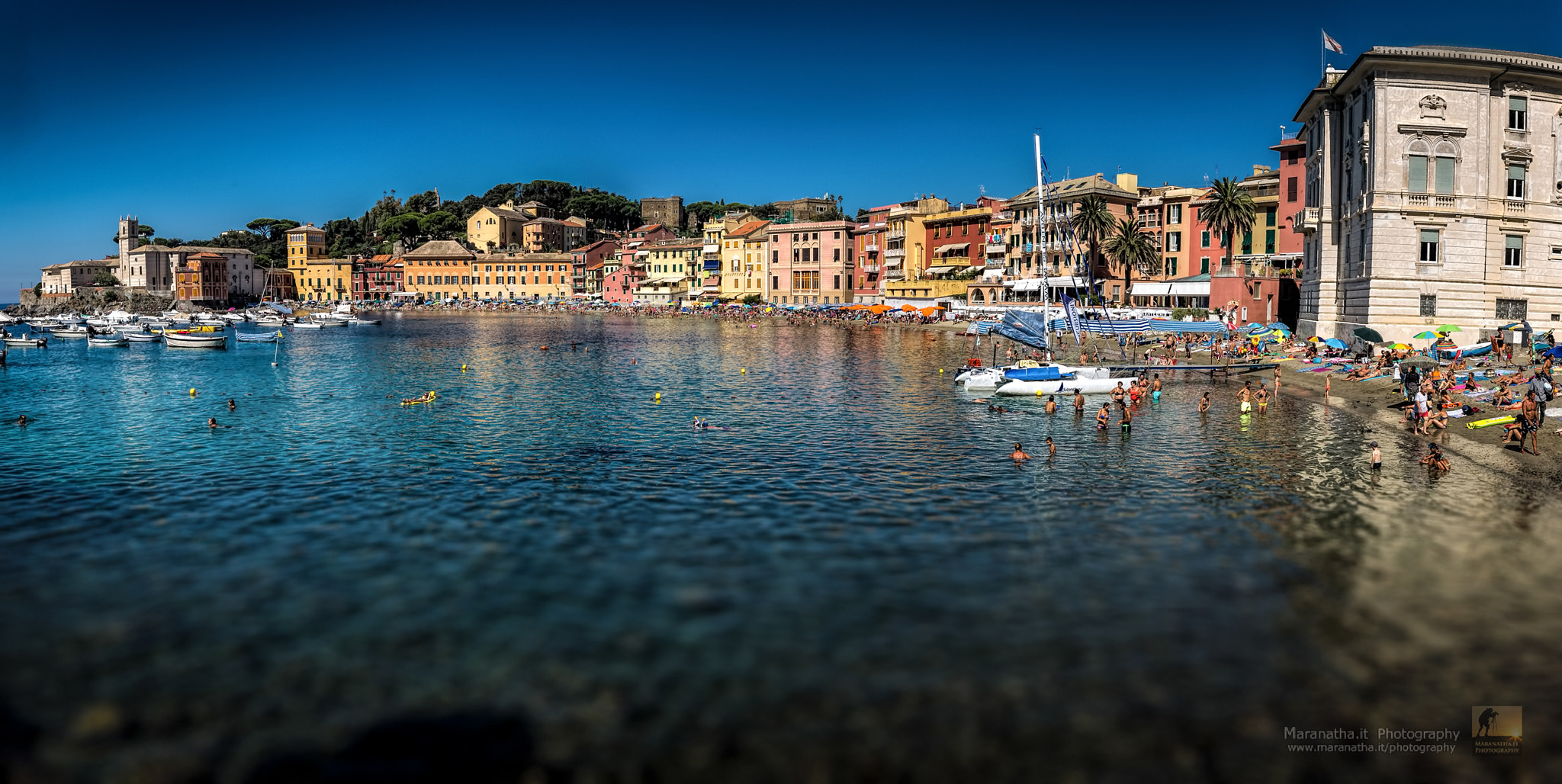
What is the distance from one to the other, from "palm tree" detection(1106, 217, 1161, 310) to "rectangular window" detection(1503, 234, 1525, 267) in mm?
47259

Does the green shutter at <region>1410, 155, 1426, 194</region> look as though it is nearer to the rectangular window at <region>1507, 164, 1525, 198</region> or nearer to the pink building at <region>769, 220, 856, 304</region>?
the rectangular window at <region>1507, 164, 1525, 198</region>

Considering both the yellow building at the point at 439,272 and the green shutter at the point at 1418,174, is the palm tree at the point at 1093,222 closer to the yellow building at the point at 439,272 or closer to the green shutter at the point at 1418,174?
the green shutter at the point at 1418,174

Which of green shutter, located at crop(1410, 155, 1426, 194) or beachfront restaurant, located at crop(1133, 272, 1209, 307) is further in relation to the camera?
beachfront restaurant, located at crop(1133, 272, 1209, 307)

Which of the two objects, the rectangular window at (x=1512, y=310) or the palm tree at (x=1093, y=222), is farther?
the palm tree at (x=1093, y=222)

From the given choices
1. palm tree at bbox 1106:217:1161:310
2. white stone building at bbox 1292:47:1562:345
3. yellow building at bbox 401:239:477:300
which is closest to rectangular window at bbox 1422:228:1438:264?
white stone building at bbox 1292:47:1562:345

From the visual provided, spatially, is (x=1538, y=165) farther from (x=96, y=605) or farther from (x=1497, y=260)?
(x=96, y=605)

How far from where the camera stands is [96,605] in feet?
53.7

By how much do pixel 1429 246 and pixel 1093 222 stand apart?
1967 inches

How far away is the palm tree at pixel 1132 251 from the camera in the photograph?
9506 centimetres

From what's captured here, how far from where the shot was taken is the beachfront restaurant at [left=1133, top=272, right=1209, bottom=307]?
7931cm

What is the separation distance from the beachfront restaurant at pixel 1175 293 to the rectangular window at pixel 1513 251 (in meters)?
30.0

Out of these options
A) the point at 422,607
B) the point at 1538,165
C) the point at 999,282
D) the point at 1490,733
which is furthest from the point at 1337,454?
the point at 999,282

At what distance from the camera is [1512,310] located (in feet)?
158

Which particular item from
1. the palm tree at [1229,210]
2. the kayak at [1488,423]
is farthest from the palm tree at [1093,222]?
the kayak at [1488,423]
